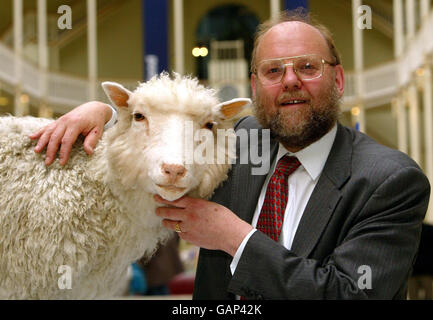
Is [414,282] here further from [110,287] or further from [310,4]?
[110,287]

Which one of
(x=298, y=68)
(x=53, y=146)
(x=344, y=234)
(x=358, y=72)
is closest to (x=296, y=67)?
(x=298, y=68)

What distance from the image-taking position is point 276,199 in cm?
136

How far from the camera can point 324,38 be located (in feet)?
4.60

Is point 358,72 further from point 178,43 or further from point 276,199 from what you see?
point 276,199

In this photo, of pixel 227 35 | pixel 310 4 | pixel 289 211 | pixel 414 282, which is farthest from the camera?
pixel 227 35

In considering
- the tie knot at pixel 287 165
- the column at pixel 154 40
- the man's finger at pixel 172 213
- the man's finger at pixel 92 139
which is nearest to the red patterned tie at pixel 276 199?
the tie knot at pixel 287 165

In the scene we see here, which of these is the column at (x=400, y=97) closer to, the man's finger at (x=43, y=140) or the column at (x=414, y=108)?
the column at (x=414, y=108)

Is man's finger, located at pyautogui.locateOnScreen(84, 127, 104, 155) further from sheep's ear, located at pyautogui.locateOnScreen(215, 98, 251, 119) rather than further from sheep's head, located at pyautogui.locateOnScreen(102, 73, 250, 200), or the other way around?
sheep's ear, located at pyautogui.locateOnScreen(215, 98, 251, 119)

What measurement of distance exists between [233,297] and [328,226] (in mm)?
399

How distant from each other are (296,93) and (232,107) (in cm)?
22

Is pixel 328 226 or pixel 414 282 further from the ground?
pixel 328 226

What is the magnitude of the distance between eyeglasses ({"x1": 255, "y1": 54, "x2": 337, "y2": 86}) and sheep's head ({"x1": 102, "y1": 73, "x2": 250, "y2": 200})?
16 cm

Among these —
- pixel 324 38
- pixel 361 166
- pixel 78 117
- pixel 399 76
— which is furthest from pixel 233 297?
pixel 399 76

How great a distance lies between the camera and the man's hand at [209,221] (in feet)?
3.76
